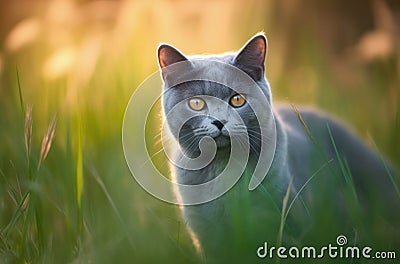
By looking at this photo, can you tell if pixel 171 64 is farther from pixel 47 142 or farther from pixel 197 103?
pixel 47 142

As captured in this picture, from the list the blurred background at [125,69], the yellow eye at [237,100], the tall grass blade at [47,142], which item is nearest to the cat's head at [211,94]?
the yellow eye at [237,100]

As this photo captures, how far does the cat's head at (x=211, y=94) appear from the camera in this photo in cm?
162

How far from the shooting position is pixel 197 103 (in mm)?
1669

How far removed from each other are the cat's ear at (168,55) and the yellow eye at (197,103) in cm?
11

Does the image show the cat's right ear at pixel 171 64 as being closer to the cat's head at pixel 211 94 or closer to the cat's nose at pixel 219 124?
the cat's head at pixel 211 94

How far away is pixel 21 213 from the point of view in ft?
5.11

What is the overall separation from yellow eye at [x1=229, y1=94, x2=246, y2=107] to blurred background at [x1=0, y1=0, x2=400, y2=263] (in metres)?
0.32

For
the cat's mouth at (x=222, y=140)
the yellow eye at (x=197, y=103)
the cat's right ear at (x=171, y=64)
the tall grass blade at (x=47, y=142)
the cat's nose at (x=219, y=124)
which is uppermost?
the cat's right ear at (x=171, y=64)

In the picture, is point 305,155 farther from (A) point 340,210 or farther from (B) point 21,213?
(B) point 21,213

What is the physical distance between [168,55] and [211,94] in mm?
147

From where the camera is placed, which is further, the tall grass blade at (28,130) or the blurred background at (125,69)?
the blurred background at (125,69)

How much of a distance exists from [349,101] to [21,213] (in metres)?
1.06

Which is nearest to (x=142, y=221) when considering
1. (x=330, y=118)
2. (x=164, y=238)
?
(x=164, y=238)

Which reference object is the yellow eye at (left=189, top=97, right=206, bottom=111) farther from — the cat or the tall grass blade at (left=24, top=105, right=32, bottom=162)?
the tall grass blade at (left=24, top=105, right=32, bottom=162)
